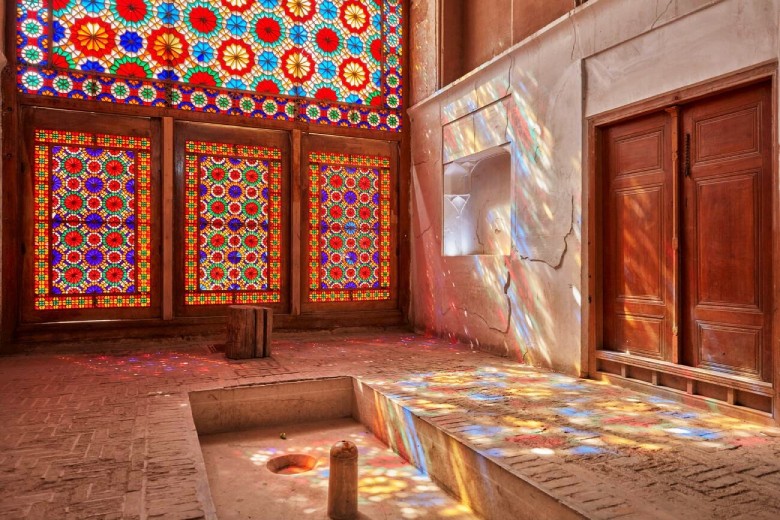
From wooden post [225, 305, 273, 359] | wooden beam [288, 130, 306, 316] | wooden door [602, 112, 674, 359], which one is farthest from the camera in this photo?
wooden beam [288, 130, 306, 316]

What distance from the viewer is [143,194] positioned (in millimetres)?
6996

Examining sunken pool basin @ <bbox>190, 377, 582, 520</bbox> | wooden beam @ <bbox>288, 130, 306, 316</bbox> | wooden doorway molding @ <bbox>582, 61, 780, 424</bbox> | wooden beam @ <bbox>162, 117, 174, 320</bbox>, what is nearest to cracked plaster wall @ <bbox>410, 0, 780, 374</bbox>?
wooden doorway molding @ <bbox>582, 61, 780, 424</bbox>

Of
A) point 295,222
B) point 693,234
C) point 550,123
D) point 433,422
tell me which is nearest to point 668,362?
point 693,234

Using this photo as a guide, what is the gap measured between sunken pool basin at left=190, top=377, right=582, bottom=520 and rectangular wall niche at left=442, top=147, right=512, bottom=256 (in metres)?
3.05

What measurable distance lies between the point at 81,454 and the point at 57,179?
14.8ft

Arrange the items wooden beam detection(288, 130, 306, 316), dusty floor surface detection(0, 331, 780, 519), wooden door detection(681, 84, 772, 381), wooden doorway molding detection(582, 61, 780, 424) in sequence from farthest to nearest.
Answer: wooden beam detection(288, 130, 306, 316)
wooden door detection(681, 84, 772, 381)
wooden doorway molding detection(582, 61, 780, 424)
dusty floor surface detection(0, 331, 780, 519)

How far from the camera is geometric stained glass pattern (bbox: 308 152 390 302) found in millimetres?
7863

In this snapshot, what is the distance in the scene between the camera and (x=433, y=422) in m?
3.81

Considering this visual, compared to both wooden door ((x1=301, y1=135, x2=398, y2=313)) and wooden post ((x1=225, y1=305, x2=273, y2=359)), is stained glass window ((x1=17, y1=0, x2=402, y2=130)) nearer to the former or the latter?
wooden door ((x1=301, y1=135, x2=398, y2=313))

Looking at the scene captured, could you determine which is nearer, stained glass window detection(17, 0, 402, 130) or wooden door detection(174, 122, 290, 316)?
stained glass window detection(17, 0, 402, 130)

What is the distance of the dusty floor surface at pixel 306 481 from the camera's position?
344 centimetres

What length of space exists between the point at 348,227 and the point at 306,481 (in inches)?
181

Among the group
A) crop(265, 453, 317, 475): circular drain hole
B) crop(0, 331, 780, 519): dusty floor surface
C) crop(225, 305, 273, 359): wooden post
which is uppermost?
crop(225, 305, 273, 359): wooden post

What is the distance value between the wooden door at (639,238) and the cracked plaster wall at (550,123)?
0.26 m
